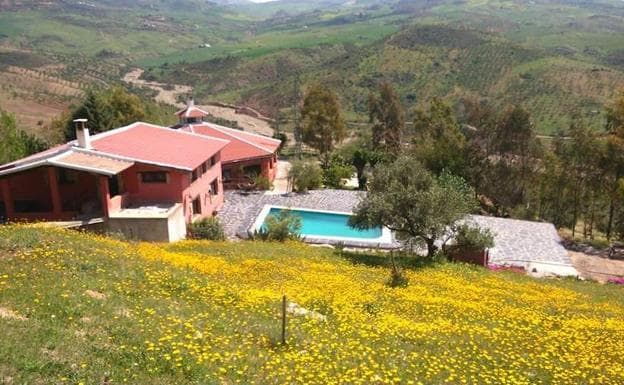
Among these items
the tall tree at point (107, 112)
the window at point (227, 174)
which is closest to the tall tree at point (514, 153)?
the window at point (227, 174)

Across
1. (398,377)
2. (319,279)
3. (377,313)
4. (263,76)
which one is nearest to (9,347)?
(398,377)

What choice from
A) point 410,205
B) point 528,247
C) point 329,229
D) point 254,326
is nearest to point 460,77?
point 528,247

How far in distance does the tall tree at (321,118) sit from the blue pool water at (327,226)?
1552 cm

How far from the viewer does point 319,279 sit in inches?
727

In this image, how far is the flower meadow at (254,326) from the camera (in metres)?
9.62

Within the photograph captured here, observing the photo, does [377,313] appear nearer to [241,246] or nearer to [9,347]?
[9,347]

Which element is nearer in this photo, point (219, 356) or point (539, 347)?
point (219, 356)

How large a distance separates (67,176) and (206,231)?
26.4 ft

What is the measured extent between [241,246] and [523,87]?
99.7 metres

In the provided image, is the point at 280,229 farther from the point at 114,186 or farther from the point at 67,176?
the point at 67,176

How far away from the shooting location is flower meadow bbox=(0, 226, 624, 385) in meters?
9.62

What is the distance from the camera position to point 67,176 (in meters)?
28.4

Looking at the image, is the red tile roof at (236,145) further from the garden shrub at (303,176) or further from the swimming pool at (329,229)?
the swimming pool at (329,229)

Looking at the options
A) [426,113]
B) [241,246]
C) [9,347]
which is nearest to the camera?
[9,347]
